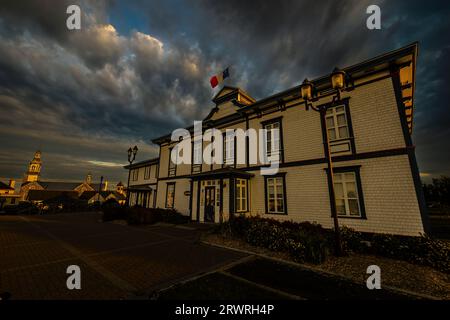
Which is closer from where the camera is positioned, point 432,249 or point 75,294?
point 75,294

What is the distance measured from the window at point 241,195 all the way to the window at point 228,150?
84.5 inches

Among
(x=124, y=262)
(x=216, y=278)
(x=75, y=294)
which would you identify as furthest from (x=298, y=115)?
(x=75, y=294)

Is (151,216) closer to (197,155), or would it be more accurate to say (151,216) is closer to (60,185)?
(197,155)

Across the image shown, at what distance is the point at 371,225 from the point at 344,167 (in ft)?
9.52

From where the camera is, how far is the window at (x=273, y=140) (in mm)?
12246

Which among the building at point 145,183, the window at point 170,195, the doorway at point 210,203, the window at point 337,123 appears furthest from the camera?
the building at point 145,183

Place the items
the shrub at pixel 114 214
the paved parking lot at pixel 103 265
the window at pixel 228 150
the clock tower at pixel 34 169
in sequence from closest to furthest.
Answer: the paved parking lot at pixel 103 265
the window at pixel 228 150
the shrub at pixel 114 214
the clock tower at pixel 34 169

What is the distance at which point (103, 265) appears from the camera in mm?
5637

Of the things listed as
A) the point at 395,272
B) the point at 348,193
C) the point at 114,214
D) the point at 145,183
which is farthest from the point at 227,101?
the point at 145,183

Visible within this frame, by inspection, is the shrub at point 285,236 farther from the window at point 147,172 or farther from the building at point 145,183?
the window at point 147,172

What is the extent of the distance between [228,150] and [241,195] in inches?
165

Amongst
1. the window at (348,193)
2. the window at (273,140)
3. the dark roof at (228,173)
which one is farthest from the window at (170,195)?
the window at (348,193)

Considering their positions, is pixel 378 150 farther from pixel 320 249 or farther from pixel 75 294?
pixel 75 294

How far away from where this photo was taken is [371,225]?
8453 millimetres
